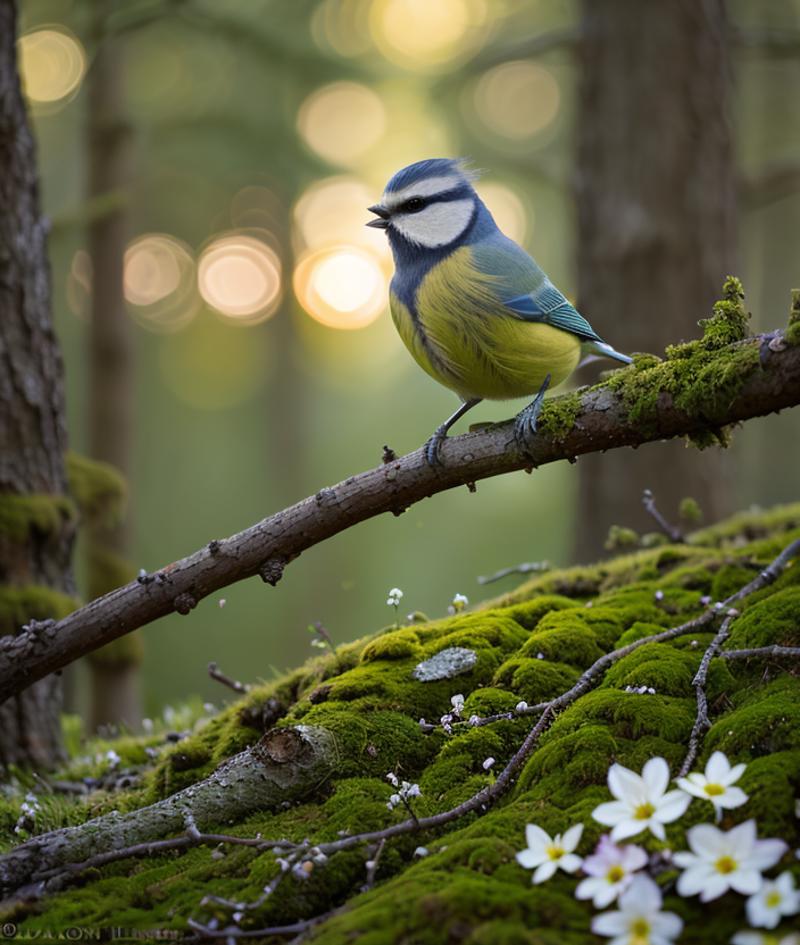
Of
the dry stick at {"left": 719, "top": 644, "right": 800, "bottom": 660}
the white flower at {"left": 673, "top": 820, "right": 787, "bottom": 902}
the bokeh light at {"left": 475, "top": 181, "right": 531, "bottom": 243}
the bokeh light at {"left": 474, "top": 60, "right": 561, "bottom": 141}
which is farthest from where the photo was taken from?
the bokeh light at {"left": 474, "top": 60, "right": 561, "bottom": 141}

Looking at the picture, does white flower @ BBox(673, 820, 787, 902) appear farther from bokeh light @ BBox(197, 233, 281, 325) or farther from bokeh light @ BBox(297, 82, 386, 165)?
bokeh light @ BBox(197, 233, 281, 325)

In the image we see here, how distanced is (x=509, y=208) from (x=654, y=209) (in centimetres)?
793

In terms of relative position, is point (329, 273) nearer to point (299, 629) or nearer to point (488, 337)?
point (299, 629)

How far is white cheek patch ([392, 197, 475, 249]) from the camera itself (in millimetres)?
2996

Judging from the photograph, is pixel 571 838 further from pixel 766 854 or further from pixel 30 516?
pixel 30 516

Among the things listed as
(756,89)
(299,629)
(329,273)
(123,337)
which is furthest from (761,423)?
(123,337)

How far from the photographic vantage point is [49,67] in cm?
1081

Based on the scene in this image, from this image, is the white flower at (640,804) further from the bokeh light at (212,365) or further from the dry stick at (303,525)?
the bokeh light at (212,365)

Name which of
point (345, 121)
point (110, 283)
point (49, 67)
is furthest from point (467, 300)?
point (345, 121)

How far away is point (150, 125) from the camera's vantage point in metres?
8.34

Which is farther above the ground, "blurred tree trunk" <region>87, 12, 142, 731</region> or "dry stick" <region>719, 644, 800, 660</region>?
"blurred tree trunk" <region>87, 12, 142, 731</region>

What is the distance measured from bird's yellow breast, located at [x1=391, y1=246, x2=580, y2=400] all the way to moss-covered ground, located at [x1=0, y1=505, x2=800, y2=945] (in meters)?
0.82

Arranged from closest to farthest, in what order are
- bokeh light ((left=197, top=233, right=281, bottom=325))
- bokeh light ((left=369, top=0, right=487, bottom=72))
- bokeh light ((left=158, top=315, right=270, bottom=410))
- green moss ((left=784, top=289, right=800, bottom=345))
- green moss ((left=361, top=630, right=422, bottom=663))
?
green moss ((left=784, top=289, right=800, bottom=345)) < green moss ((left=361, top=630, right=422, bottom=663)) < bokeh light ((left=369, top=0, right=487, bottom=72)) < bokeh light ((left=197, top=233, right=281, bottom=325)) < bokeh light ((left=158, top=315, right=270, bottom=410))

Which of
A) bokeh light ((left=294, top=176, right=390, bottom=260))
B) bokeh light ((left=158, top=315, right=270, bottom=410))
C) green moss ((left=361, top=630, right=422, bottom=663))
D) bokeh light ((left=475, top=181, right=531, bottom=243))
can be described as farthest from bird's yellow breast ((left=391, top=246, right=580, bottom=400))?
bokeh light ((left=158, top=315, right=270, bottom=410))
